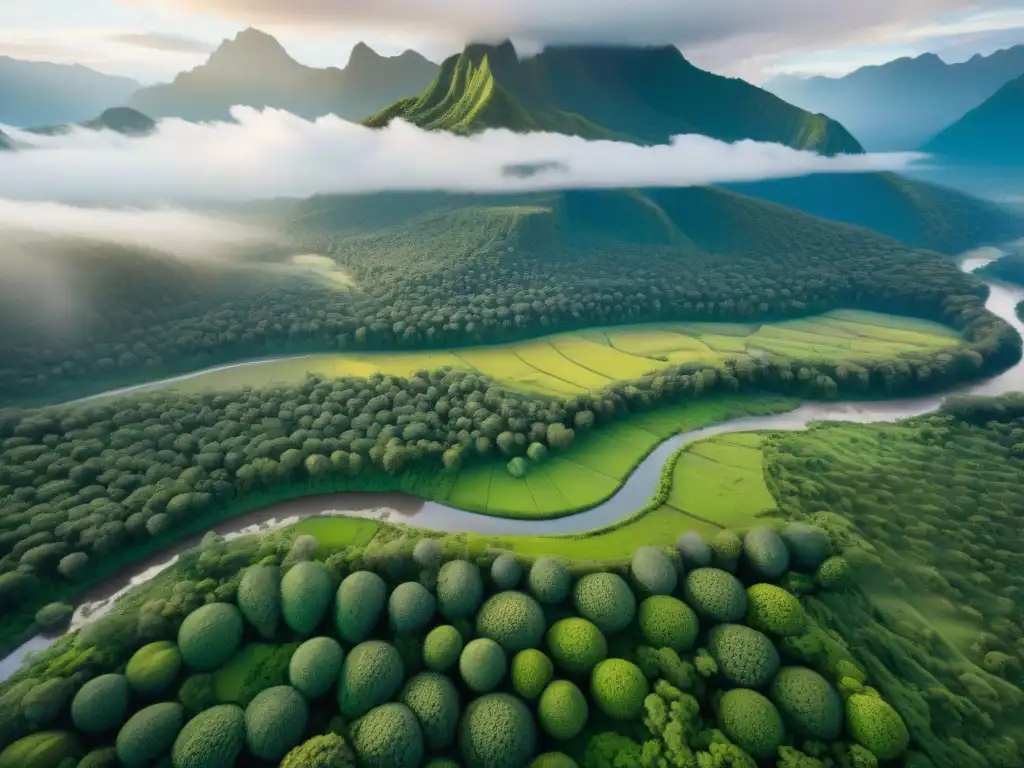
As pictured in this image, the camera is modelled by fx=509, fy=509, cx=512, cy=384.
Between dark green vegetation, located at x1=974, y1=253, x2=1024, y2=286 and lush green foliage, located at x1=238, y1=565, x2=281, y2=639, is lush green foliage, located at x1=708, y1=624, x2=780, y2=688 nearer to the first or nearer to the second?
lush green foliage, located at x1=238, y1=565, x2=281, y2=639

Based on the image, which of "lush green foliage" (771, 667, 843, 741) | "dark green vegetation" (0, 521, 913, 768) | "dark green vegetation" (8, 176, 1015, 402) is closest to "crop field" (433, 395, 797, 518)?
"dark green vegetation" (0, 521, 913, 768)

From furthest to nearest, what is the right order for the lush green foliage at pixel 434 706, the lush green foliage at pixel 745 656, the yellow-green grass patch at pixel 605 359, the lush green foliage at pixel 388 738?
the yellow-green grass patch at pixel 605 359 → the lush green foliage at pixel 745 656 → the lush green foliage at pixel 434 706 → the lush green foliage at pixel 388 738

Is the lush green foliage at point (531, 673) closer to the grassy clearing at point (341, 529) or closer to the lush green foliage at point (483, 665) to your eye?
the lush green foliage at point (483, 665)

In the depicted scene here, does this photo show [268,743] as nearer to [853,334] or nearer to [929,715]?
[929,715]

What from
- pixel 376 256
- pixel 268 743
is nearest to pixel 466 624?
pixel 268 743

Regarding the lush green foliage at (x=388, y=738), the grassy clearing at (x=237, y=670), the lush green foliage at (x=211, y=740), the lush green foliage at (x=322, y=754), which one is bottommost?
the grassy clearing at (x=237, y=670)

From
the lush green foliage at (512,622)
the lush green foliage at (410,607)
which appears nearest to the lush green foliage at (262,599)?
the lush green foliage at (410,607)
